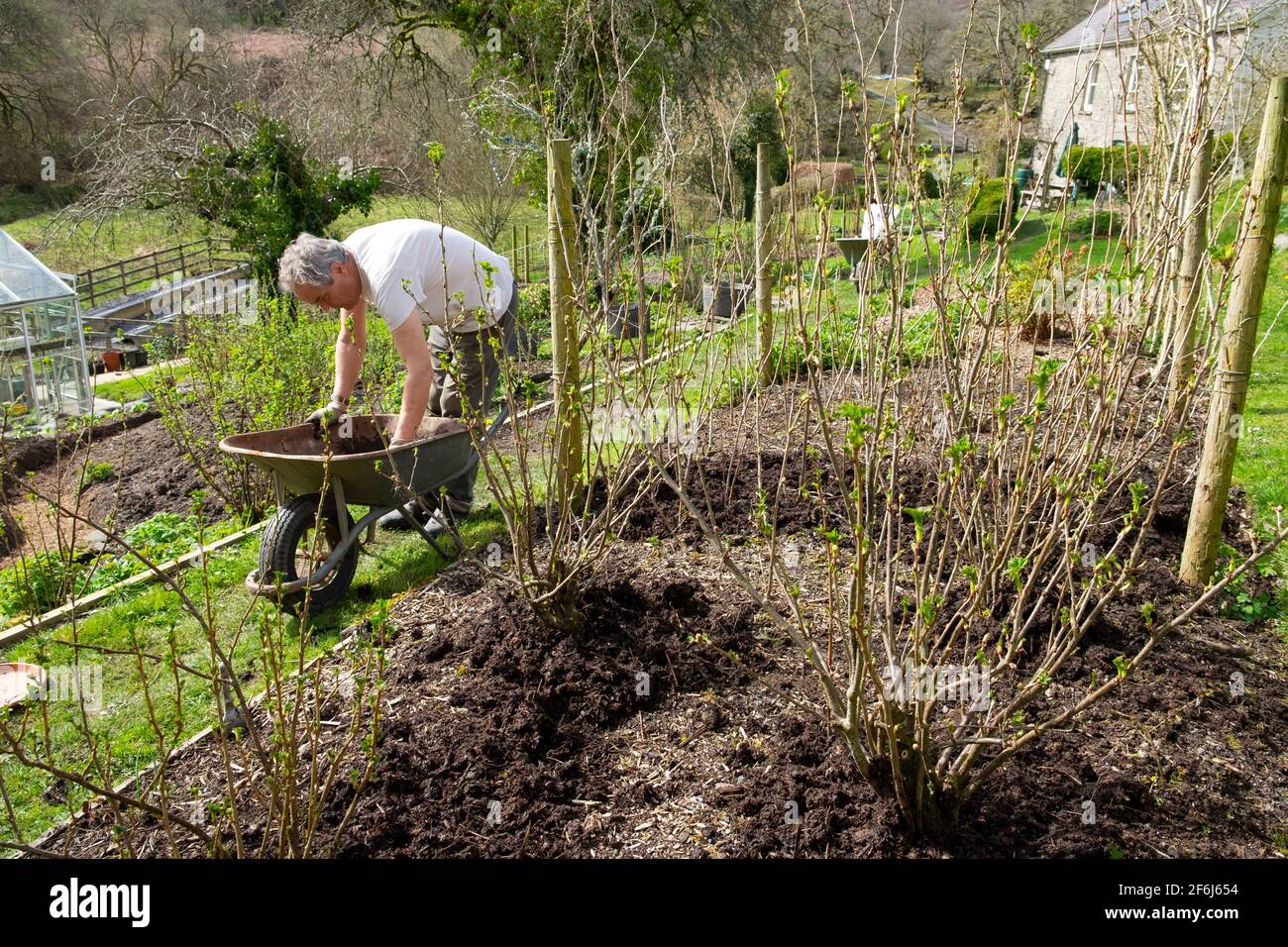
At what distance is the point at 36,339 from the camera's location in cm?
876

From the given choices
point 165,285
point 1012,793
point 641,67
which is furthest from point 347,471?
point 165,285

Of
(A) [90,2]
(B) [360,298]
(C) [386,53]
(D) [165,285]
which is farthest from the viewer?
(A) [90,2]

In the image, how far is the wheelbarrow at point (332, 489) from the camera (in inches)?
129

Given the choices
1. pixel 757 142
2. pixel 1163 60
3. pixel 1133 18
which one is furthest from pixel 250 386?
pixel 757 142

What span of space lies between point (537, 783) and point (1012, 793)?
1231 mm

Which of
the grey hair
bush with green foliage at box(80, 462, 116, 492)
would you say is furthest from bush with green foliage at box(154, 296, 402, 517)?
the grey hair

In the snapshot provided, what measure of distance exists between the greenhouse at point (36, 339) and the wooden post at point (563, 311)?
6.63 meters

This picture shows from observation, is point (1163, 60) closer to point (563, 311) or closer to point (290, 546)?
point (563, 311)

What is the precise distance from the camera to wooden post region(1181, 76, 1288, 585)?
2.92m

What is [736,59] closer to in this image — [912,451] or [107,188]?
[107,188]

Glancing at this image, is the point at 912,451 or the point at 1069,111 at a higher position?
the point at 1069,111

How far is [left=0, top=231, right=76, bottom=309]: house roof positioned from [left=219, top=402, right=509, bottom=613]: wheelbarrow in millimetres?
6276

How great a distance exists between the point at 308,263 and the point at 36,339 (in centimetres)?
705
